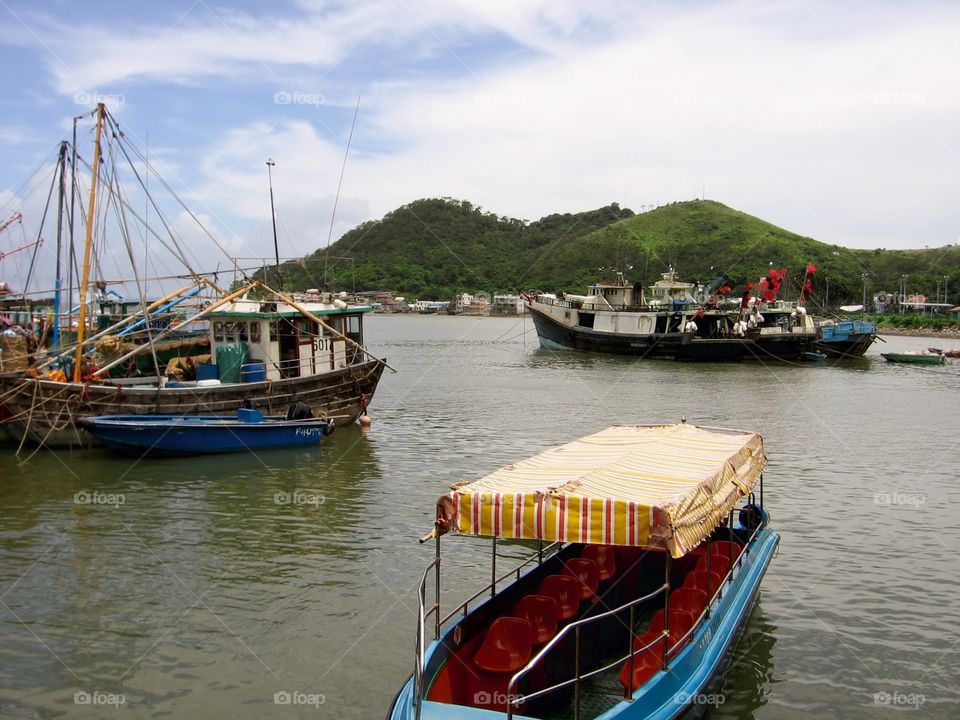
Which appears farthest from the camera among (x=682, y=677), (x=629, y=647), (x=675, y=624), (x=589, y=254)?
(x=589, y=254)

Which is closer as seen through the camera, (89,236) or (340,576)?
(340,576)

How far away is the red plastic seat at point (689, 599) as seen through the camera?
30.5 feet

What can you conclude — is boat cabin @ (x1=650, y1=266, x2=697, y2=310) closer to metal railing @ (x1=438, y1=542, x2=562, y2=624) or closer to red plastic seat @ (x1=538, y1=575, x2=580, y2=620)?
metal railing @ (x1=438, y1=542, x2=562, y2=624)

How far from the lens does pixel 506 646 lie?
26.3ft

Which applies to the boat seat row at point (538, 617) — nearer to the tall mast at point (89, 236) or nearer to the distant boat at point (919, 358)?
the tall mast at point (89, 236)

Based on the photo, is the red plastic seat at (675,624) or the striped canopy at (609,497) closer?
the striped canopy at (609,497)

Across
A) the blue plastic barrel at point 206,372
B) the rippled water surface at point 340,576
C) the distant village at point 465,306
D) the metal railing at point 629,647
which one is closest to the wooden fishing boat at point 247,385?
the blue plastic barrel at point 206,372

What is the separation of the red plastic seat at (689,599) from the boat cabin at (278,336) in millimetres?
15394

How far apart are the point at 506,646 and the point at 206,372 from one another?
17573 millimetres

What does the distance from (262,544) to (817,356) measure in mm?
47253

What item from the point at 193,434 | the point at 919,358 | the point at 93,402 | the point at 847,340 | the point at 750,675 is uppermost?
the point at 93,402

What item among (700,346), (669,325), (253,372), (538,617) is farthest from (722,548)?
(669,325)

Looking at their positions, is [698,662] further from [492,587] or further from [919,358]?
[919,358]

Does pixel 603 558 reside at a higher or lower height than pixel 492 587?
lower
